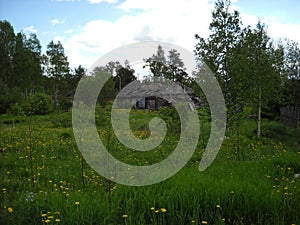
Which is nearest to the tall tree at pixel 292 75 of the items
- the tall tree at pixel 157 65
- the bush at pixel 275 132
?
the bush at pixel 275 132

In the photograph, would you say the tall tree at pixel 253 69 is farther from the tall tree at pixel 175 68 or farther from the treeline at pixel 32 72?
the treeline at pixel 32 72

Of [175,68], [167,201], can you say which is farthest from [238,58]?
[167,201]

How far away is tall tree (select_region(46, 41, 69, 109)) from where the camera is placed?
35.1m

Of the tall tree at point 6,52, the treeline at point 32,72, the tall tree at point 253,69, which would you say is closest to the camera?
the tall tree at point 253,69

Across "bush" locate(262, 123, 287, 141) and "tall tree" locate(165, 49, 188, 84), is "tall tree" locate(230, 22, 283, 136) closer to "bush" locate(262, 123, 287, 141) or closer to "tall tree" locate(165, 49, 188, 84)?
"bush" locate(262, 123, 287, 141)

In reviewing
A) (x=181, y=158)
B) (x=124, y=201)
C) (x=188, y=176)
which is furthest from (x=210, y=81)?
(x=124, y=201)

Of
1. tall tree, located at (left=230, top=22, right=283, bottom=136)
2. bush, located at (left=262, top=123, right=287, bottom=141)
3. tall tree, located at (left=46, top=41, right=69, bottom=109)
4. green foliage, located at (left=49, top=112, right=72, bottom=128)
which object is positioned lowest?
bush, located at (left=262, top=123, right=287, bottom=141)

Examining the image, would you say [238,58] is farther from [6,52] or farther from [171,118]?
[6,52]

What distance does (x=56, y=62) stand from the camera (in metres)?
35.0

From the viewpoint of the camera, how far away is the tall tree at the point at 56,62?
115 ft

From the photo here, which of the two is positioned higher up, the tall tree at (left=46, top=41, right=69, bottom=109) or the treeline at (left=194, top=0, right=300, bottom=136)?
the tall tree at (left=46, top=41, right=69, bottom=109)

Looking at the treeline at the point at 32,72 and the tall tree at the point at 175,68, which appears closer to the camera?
the tall tree at the point at 175,68

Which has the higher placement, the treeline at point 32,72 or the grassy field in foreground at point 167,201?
the treeline at point 32,72

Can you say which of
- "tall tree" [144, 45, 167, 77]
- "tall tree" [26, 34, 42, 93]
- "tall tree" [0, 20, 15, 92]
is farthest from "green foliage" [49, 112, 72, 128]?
"tall tree" [26, 34, 42, 93]
